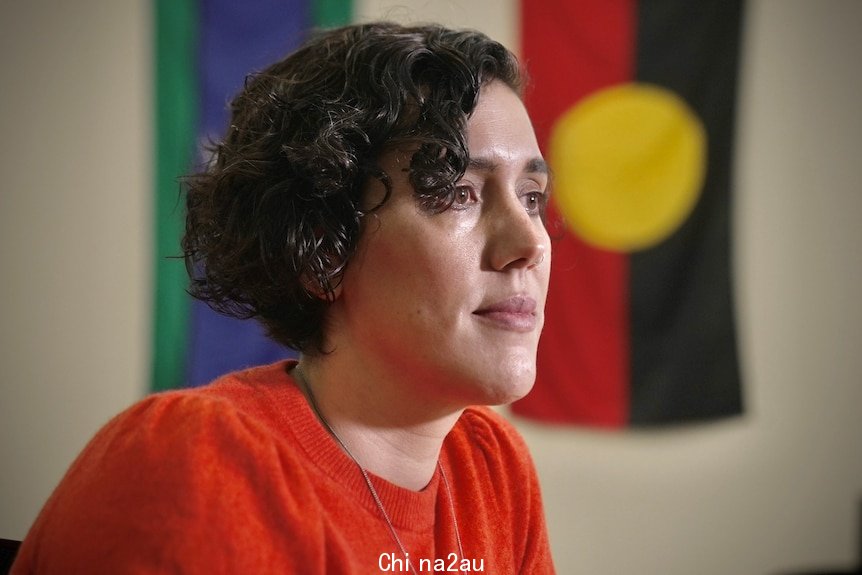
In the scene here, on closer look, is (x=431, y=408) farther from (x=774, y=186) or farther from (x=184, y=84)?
(x=774, y=186)

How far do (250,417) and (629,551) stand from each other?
211cm

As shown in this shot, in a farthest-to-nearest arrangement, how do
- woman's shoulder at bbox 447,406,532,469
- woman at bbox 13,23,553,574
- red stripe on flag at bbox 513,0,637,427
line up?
red stripe on flag at bbox 513,0,637,427
woman's shoulder at bbox 447,406,532,469
woman at bbox 13,23,553,574

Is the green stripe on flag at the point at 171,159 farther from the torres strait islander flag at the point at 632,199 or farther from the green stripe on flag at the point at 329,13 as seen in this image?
the torres strait islander flag at the point at 632,199

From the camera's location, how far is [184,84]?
2219mm

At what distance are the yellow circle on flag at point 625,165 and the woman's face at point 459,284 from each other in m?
1.55

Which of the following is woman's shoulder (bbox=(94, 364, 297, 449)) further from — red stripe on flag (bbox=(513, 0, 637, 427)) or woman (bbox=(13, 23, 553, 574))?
red stripe on flag (bbox=(513, 0, 637, 427))

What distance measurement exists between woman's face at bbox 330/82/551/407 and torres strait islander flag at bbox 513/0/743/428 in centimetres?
153

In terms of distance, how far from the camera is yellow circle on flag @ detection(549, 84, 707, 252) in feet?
8.28

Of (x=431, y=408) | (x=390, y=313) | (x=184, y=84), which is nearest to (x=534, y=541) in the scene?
(x=431, y=408)

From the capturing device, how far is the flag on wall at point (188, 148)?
2195 millimetres

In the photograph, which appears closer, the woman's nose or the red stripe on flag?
the woman's nose

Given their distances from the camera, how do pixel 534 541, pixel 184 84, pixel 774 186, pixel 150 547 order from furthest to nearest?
pixel 774 186 → pixel 184 84 → pixel 534 541 → pixel 150 547

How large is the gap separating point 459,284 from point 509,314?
0.07 meters

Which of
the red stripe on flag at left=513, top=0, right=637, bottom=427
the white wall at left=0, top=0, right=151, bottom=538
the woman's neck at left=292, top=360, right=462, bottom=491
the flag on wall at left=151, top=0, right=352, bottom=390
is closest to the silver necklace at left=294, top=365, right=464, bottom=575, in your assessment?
the woman's neck at left=292, top=360, right=462, bottom=491
